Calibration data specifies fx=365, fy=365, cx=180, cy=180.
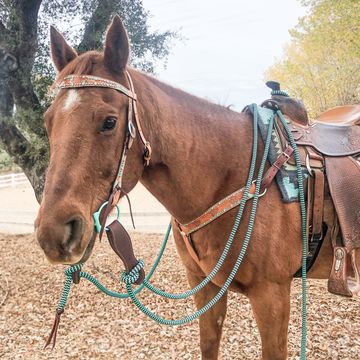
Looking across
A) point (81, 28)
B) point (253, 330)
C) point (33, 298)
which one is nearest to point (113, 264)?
point (33, 298)

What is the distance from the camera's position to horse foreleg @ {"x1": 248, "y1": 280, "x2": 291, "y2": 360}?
202cm

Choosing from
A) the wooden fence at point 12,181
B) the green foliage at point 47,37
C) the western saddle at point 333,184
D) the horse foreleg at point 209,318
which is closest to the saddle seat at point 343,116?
the western saddle at point 333,184

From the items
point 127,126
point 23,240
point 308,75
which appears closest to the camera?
point 127,126

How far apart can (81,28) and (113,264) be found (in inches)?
168

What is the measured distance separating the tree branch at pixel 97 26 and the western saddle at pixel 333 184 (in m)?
4.53

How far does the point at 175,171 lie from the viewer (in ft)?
6.35

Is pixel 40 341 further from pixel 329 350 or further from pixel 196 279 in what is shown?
pixel 329 350

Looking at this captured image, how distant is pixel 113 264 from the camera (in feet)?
19.4

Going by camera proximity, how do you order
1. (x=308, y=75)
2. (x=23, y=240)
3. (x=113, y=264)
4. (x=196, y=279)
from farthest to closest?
(x=308, y=75), (x=23, y=240), (x=113, y=264), (x=196, y=279)

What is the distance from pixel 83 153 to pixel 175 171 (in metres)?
0.59

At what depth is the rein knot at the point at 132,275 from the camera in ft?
6.11

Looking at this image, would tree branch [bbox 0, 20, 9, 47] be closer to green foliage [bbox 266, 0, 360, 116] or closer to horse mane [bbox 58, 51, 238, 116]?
horse mane [bbox 58, 51, 238, 116]

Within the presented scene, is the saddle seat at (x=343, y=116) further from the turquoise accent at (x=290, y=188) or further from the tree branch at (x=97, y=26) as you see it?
the tree branch at (x=97, y=26)

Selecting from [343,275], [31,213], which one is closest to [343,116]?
[343,275]
